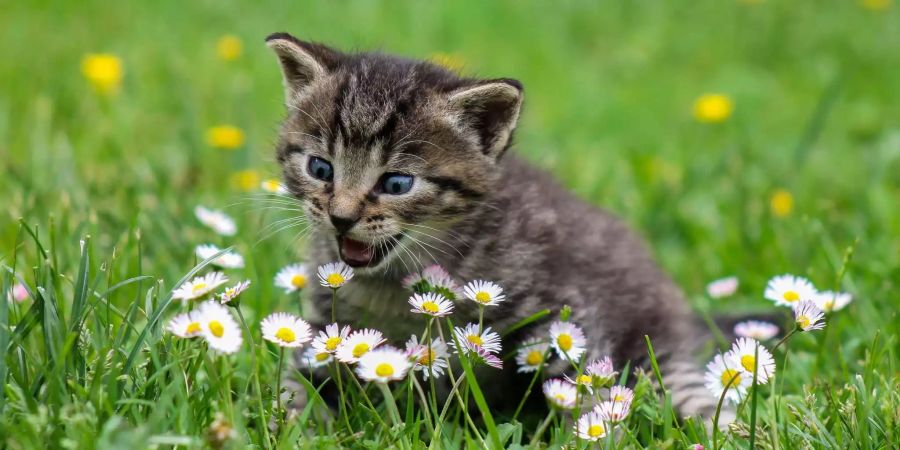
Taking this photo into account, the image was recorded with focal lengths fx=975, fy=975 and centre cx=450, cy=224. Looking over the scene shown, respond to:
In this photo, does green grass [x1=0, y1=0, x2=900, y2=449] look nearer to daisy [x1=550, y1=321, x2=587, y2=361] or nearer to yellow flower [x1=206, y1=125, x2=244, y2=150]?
yellow flower [x1=206, y1=125, x2=244, y2=150]

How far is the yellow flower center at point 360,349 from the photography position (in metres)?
3.02

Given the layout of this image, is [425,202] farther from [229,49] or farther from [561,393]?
[229,49]

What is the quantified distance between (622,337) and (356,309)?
114 cm

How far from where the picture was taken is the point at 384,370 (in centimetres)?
286

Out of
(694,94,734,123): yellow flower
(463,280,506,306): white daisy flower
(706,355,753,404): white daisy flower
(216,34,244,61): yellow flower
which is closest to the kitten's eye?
(463,280,506,306): white daisy flower

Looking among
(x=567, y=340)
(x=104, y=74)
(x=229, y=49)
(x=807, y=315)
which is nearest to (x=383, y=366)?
(x=567, y=340)

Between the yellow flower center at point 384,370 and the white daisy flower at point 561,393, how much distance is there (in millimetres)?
539

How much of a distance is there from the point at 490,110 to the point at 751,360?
1339 mm

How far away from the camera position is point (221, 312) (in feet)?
9.34

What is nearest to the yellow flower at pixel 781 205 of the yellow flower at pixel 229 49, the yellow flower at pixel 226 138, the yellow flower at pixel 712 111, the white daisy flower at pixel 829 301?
the yellow flower at pixel 712 111

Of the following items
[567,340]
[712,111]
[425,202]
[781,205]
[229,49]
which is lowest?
[567,340]

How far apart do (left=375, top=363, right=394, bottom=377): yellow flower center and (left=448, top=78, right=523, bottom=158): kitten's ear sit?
47.4 inches

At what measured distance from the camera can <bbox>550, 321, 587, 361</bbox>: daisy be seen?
3195mm

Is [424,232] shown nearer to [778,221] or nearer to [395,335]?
[395,335]
